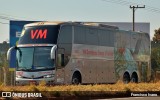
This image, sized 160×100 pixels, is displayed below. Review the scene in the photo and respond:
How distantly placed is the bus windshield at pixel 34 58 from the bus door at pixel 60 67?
559mm

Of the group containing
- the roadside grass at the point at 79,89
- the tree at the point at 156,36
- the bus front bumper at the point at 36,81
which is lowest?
the roadside grass at the point at 79,89

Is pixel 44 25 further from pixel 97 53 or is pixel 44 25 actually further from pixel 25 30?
pixel 97 53

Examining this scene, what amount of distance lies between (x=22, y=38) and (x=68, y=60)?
3.20 metres

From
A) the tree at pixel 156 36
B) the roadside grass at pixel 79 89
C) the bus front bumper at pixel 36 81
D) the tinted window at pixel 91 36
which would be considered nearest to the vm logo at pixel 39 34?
the bus front bumper at pixel 36 81

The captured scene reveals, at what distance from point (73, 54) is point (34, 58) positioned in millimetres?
2770

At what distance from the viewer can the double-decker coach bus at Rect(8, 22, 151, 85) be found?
98.7 ft

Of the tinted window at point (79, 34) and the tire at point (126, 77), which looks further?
the tire at point (126, 77)

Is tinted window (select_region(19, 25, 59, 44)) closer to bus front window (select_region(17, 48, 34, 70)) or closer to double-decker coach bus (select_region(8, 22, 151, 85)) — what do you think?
double-decker coach bus (select_region(8, 22, 151, 85))

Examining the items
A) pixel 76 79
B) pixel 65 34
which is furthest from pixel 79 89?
pixel 76 79

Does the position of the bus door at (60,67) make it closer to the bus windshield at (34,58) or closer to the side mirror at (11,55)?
the bus windshield at (34,58)

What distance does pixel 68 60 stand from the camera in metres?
31.1

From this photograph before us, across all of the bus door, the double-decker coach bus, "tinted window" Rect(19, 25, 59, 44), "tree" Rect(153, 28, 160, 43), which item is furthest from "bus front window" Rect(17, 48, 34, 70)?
"tree" Rect(153, 28, 160, 43)

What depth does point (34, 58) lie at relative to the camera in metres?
30.2

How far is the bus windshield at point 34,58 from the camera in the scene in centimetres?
2992
